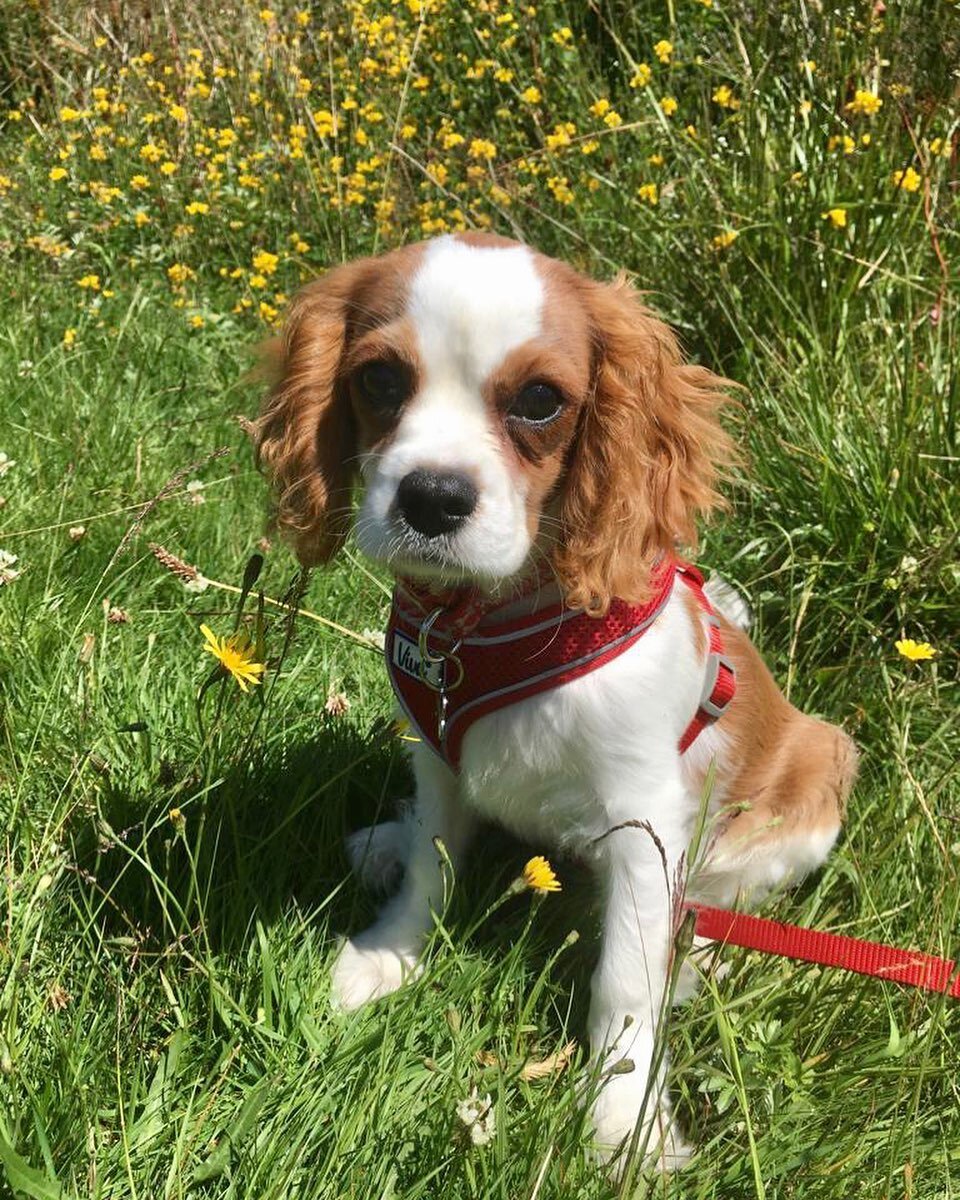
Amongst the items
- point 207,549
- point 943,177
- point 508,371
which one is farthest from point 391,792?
point 943,177

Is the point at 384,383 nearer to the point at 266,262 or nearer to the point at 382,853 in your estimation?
the point at 382,853

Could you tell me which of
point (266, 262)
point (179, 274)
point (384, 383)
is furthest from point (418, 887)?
point (179, 274)

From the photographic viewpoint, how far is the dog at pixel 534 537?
200 cm

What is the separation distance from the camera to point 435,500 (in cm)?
189

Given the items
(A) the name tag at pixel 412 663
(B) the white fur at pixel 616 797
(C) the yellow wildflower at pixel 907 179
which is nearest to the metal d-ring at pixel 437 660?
(A) the name tag at pixel 412 663

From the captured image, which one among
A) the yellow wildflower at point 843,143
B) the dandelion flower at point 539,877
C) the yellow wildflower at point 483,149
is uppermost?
the yellow wildflower at point 843,143

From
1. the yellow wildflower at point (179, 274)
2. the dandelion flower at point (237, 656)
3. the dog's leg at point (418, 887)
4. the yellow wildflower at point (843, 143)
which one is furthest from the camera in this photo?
the yellow wildflower at point (179, 274)

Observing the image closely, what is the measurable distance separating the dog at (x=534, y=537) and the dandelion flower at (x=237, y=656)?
0.32m

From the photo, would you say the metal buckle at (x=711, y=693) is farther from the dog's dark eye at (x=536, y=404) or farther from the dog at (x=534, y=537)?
the dog's dark eye at (x=536, y=404)

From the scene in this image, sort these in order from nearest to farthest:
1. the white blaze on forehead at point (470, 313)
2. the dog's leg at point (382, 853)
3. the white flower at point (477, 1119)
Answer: the white flower at point (477, 1119)
the white blaze on forehead at point (470, 313)
the dog's leg at point (382, 853)

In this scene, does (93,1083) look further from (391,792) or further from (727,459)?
(727,459)

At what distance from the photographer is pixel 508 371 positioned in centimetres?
201

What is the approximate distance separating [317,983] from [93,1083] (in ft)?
1.59

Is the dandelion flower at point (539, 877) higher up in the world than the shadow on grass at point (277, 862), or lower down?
higher up
